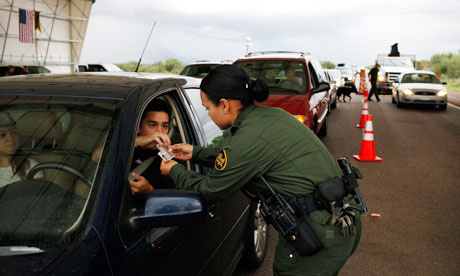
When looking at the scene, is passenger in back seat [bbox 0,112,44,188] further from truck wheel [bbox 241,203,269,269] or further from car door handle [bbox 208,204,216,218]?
truck wheel [bbox 241,203,269,269]

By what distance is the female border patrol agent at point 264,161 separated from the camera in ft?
6.36

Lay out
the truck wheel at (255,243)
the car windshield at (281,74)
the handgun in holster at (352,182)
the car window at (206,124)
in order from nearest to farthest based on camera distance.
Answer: the handgun in holster at (352,182), the car window at (206,124), the truck wheel at (255,243), the car windshield at (281,74)

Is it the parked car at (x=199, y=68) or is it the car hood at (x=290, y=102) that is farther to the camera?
the parked car at (x=199, y=68)

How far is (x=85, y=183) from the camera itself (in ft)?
5.83

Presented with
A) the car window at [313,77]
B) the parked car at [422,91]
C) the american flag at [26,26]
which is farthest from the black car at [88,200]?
the american flag at [26,26]

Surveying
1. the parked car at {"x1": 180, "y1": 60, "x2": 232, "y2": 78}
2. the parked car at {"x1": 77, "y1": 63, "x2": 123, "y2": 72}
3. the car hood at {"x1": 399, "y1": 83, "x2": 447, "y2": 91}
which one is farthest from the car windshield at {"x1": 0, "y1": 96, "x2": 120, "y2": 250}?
the parked car at {"x1": 77, "y1": 63, "x2": 123, "y2": 72}

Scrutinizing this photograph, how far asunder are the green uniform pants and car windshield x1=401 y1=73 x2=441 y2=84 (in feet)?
57.1

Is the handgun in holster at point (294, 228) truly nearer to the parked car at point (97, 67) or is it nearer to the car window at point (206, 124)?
the car window at point (206, 124)

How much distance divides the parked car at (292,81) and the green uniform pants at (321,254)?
16.5 ft

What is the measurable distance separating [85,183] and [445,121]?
13.9 meters

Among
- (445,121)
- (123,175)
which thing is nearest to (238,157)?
(123,175)

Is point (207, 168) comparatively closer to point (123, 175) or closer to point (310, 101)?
point (123, 175)

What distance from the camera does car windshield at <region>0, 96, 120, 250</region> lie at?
161cm

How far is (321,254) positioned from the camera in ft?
6.81
